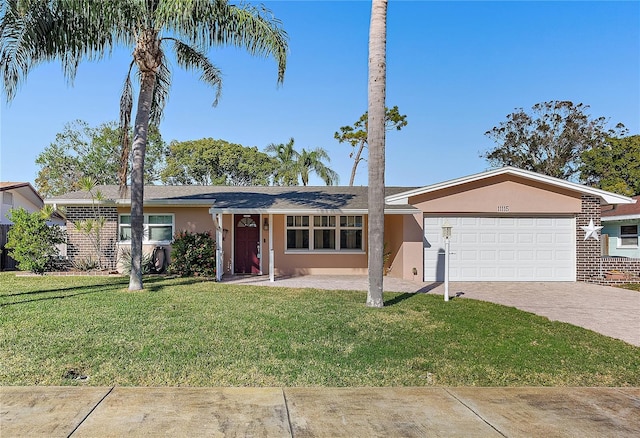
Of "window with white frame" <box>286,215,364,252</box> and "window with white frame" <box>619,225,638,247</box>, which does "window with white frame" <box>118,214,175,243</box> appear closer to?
"window with white frame" <box>286,215,364,252</box>

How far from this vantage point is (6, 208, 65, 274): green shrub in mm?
13445

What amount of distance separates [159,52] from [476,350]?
9865 mm

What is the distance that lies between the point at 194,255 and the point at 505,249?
10181mm

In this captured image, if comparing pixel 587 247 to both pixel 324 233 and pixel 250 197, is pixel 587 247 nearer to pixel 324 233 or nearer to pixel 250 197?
pixel 324 233

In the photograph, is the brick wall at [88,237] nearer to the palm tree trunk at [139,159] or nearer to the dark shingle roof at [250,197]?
the dark shingle roof at [250,197]

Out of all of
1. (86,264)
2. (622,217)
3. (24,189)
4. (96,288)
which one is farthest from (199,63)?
(622,217)

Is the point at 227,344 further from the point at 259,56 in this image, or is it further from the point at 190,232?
the point at 190,232

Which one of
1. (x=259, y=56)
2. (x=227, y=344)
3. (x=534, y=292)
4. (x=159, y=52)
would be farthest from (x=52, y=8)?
(x=534, y=292)

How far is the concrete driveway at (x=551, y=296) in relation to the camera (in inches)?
317

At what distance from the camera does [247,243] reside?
49.5 ft

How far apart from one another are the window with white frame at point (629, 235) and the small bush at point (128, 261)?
20.7 m

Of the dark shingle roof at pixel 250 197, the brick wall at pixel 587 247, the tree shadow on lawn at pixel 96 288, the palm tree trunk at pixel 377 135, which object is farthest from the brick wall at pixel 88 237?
the brick wall at pixel 587 247

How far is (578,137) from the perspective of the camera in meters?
31.0

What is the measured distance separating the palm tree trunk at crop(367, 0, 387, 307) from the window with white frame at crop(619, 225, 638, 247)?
16.8 meters
